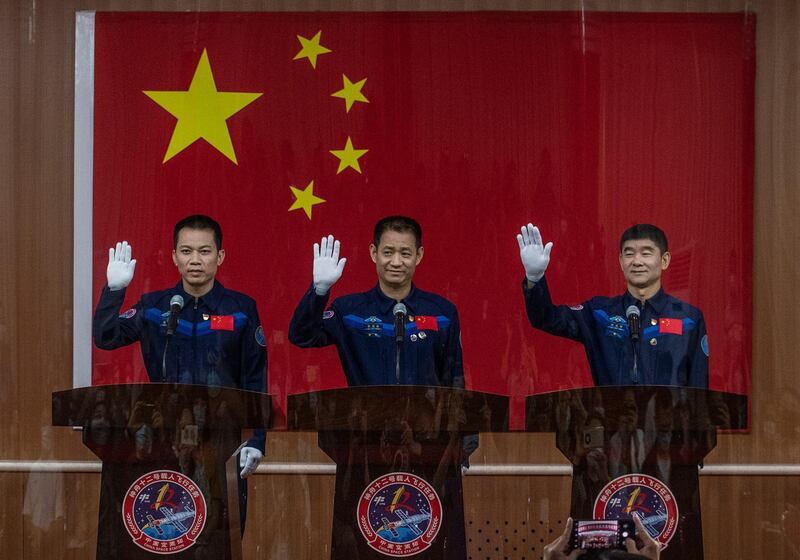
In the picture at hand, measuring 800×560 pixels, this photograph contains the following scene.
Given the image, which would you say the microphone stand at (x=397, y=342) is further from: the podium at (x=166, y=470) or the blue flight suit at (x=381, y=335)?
the podium at (x=166, y=470)

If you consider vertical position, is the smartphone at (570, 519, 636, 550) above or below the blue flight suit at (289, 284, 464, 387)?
below

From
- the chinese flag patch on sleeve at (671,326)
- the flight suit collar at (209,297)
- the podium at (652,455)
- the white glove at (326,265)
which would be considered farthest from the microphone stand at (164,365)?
the chinese flag patch on sleeve at (671,326)

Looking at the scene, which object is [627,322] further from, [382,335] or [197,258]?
[197,258]

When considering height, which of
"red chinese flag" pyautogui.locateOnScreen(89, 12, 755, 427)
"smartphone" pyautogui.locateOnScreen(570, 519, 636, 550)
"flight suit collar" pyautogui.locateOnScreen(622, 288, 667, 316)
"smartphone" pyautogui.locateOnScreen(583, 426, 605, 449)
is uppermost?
"red chinese flag" pyautogui.locateOnScreen(89, 12, 755, 427)

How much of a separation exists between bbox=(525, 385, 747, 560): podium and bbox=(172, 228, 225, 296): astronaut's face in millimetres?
1432

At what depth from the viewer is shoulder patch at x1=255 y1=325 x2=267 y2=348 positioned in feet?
11.3

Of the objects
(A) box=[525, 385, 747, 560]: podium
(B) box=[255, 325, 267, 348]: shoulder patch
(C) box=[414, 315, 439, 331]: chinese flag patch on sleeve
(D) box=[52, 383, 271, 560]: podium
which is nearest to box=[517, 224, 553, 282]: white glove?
(C) box=[414, 315, 439, 331]: chinese flag patch on sleeve

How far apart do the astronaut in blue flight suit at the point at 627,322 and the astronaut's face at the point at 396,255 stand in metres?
0.38

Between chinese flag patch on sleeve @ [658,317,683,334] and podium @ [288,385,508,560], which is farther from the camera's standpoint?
chinese flag patch on sleeve @ [658,317,683,334]

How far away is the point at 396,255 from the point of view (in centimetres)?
348

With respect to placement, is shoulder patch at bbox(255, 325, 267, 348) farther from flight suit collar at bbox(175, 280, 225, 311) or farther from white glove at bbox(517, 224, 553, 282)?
white glove at bbox(517, 224, 553, 282)

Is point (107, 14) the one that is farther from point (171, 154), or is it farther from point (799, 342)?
point (799, 342)

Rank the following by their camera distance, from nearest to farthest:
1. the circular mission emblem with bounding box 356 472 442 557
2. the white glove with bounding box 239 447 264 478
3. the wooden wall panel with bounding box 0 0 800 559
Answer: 1. the circular mission emblem with bounding box 356 472 442 557
2. the white glove with bounding box 239 447 264 478
3. the wooden wall panel with bounding box 0 0 800 559

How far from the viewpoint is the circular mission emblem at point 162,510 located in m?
2.63
